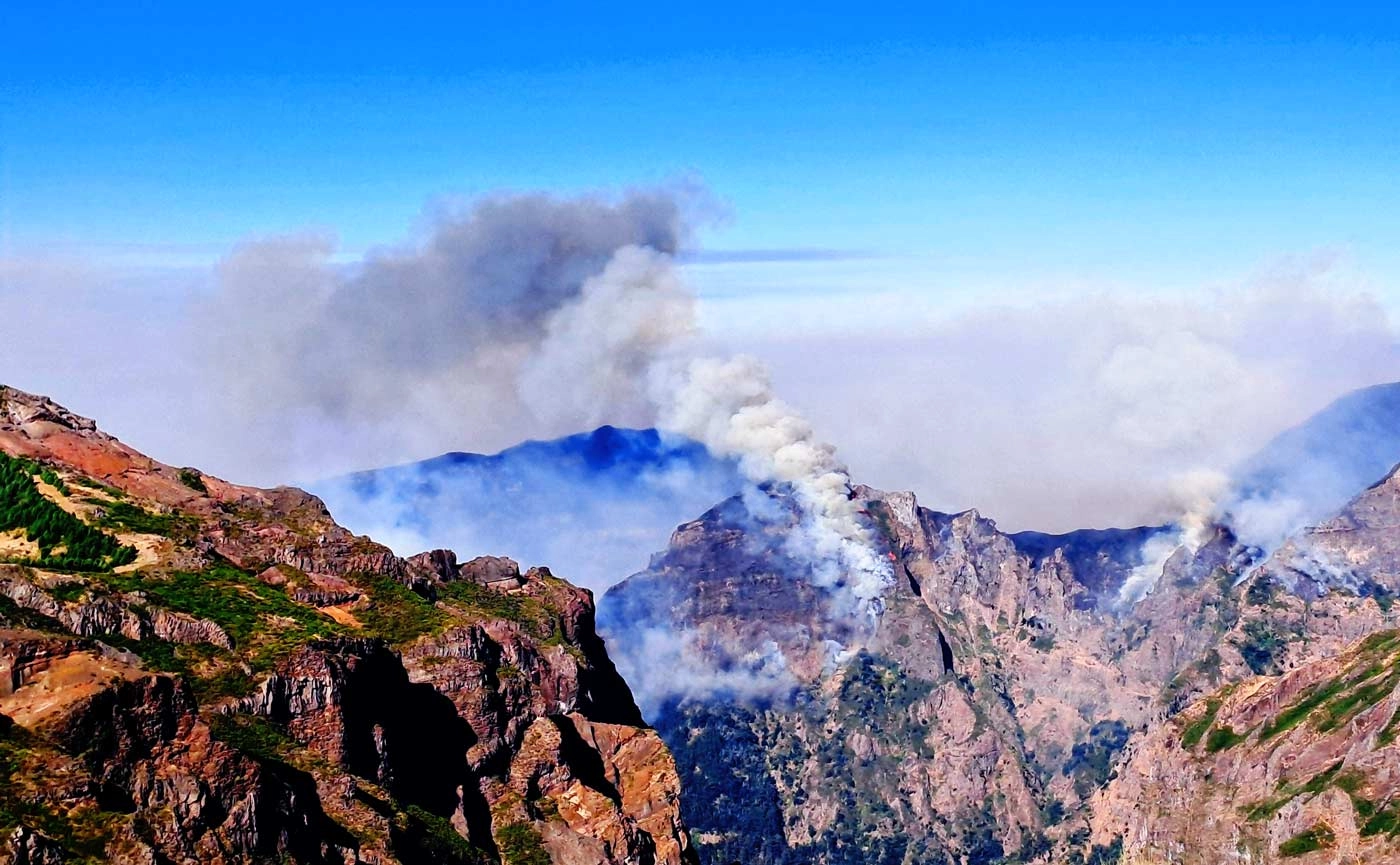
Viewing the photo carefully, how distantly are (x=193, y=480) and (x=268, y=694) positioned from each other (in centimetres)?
5846

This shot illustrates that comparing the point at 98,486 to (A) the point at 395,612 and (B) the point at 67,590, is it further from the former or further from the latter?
(B) the point at 67,590

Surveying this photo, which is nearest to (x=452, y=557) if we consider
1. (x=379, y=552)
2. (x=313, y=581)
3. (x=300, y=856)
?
(x=379, y=552)

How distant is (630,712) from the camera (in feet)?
596

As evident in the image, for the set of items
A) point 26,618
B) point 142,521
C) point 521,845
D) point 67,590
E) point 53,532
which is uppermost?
point 142,521

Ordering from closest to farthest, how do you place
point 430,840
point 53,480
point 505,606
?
point 430,840 → point 53,480 → point 505,606

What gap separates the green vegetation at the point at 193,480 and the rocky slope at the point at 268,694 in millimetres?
348

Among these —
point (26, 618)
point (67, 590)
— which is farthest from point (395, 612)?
point (26, 618)

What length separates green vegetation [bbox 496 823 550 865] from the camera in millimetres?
119500

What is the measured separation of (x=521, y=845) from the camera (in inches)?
4776

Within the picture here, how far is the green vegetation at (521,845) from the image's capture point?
392ft

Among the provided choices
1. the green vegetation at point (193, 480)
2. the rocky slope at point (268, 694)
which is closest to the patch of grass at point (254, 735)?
the rocky slope at point (268, 694)

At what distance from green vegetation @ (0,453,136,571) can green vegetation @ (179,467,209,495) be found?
2692 centimetres

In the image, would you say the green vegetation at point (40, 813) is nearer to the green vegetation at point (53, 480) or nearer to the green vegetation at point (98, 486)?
the green vegetation at point (53, 480)

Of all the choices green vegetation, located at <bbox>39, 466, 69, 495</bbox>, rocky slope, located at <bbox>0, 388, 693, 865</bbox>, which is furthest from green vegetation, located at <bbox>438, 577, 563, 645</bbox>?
green vegetation, located at <bbox>39, 466, 69, 495</bbox>
